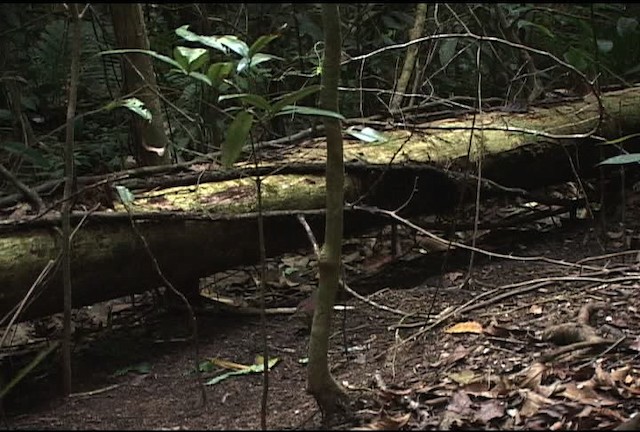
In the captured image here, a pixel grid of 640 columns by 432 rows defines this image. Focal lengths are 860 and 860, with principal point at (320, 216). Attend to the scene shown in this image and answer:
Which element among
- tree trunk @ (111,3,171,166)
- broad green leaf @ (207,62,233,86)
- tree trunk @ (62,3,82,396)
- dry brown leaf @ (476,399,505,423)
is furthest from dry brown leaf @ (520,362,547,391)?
tree trunk @ (111,3,171,166)

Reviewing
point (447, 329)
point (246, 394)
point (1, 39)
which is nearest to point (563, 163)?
point (447, 329)

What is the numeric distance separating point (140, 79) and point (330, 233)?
5.51 feet

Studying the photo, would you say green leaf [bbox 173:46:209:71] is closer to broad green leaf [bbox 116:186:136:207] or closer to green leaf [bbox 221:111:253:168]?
green leaf [bbox 221:111:253:168]

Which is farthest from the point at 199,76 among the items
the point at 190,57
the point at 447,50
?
the point at 447,50

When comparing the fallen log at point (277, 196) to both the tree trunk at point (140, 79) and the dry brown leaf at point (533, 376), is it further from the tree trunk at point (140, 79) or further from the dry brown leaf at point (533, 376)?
the dry brown leaf at point (533, 376)

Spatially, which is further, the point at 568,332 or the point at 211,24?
the point at 211,24

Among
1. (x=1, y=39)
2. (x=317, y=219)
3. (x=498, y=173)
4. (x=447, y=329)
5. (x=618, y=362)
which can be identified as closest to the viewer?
(x=618, y=362)

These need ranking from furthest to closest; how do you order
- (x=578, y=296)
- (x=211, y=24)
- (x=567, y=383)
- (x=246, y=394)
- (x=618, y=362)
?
(x=211, y=24), (x=578, y=296), (x=246, y=394), (x=618, y=362), (x=567, y=383)

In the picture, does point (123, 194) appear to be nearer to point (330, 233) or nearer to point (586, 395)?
point (330, 233)

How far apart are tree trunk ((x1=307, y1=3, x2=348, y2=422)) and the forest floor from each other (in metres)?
0.06

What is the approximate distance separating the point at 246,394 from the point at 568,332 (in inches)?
31.9

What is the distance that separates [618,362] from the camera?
6.40ft

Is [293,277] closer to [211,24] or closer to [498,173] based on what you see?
[498,173]

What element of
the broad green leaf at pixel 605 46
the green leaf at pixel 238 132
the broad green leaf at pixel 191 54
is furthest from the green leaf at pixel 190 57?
the broad green leaf at pixel 605 46
